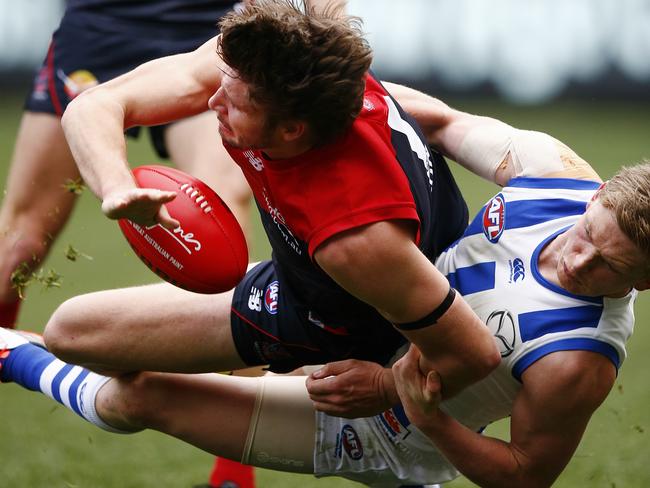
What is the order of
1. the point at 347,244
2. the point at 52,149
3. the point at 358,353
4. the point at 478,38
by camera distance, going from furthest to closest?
1. the point at 478,38
2. the point at 52,149
3. the point at 358,353
4. the point at 347,244

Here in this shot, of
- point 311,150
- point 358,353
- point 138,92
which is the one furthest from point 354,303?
point 138,92

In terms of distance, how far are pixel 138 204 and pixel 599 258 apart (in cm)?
120

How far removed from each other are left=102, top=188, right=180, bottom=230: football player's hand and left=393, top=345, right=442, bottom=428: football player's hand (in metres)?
0.81

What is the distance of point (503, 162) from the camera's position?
11.1ft

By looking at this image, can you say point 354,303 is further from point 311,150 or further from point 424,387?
point 311,150

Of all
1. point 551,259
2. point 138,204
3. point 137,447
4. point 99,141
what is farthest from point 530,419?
point 137,447

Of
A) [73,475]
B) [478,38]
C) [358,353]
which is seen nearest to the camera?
[358,353]

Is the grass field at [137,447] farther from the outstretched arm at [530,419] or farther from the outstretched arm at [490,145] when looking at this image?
the outstretched arm at [490,145]

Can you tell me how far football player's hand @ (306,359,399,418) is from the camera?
3.17 metres

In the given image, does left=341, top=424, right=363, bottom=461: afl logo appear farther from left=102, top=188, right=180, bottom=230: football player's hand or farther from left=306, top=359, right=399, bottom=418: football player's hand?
left=102, top=188, right=180, bottom=230: football player's hand

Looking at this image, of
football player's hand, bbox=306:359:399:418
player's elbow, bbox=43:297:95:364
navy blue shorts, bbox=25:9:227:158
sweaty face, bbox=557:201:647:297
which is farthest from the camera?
navy blue shorts, bbox=25:9:227:158

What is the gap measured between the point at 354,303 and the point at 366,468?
706 millimetres

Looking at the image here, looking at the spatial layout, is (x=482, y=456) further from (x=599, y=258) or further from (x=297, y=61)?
(x=297, y=61)

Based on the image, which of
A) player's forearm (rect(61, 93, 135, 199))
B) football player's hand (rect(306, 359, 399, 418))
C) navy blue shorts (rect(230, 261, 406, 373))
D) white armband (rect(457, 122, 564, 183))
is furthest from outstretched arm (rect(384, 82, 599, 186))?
player's forearm (rect(61, 93, 135, 199))
